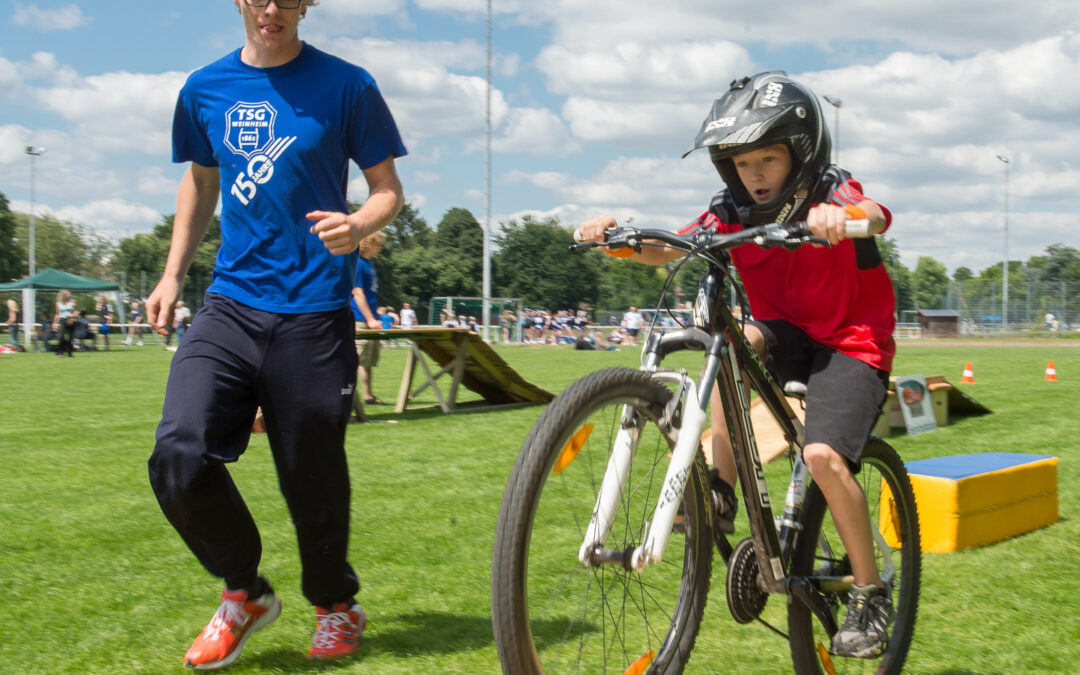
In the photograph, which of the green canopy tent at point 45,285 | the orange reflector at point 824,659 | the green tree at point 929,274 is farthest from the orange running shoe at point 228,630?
the green tree at point 929,274

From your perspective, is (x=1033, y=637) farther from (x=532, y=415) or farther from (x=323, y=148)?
(x=532, y=415)

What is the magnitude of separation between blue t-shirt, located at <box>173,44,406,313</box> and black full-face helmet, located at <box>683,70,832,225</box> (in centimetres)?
128

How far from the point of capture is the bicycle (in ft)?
7.24

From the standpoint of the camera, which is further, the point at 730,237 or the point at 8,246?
the point at 8,246

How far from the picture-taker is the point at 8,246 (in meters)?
74.4

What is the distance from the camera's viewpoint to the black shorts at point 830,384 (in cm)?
296

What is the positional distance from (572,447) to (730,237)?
75 cm

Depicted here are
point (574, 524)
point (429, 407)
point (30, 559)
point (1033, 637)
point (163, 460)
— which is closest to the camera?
point (574, 524)

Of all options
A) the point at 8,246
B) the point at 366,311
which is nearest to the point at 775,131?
the point at 366,311

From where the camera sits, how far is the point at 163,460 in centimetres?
305

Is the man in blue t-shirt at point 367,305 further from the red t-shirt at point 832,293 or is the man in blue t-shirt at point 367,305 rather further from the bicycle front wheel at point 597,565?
the bicycle front wheel at point 597,565

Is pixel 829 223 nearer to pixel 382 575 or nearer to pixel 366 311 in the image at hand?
pixel 382 575

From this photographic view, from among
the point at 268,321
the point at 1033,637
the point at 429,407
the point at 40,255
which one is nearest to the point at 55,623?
the point at 268,321

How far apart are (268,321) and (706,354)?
5.03 ft
